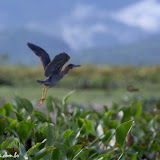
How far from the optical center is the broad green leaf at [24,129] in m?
0.50

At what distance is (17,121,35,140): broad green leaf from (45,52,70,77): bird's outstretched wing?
0.11 meters

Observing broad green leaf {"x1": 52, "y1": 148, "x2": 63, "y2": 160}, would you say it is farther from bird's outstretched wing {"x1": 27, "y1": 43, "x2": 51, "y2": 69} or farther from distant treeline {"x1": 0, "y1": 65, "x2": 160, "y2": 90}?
distant treeline {"x1": 0, "y1": 65, "x2": 160, "y2": 90}

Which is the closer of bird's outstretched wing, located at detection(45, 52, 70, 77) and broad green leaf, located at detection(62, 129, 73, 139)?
bird's outstretched wing, located at detection(45, 52, 70, 77)

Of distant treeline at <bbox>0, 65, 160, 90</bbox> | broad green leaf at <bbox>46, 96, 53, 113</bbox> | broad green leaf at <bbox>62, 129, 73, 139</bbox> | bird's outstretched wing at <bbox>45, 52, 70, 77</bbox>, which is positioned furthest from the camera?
distant treeline at <bbox>0, 65, 160, 90</bbox>

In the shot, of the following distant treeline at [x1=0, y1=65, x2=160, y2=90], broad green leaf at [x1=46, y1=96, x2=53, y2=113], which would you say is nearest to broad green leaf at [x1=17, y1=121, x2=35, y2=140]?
broad green leaf at [x1=46, y1=96, x2=53, y2=113]

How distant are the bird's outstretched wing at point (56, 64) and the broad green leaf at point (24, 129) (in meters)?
0.11

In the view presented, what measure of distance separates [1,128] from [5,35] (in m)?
89.4

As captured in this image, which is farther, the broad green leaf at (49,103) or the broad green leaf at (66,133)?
the broad green leaf at (49,103)

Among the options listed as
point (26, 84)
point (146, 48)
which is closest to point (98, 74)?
point (26, 84)

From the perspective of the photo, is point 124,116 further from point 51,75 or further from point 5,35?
point 5,35

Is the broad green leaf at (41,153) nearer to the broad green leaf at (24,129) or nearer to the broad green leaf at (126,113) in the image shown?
the broad green leaf at (24,129)

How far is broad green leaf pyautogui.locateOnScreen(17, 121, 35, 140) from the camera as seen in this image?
50cm

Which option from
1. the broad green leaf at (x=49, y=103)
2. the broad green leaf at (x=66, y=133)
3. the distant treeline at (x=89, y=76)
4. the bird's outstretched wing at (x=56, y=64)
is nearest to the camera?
the bird's outstretched wing at (x=56, y=64)

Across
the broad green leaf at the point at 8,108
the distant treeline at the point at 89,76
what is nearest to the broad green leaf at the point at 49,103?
the broad green leaf at the point at 8,108
